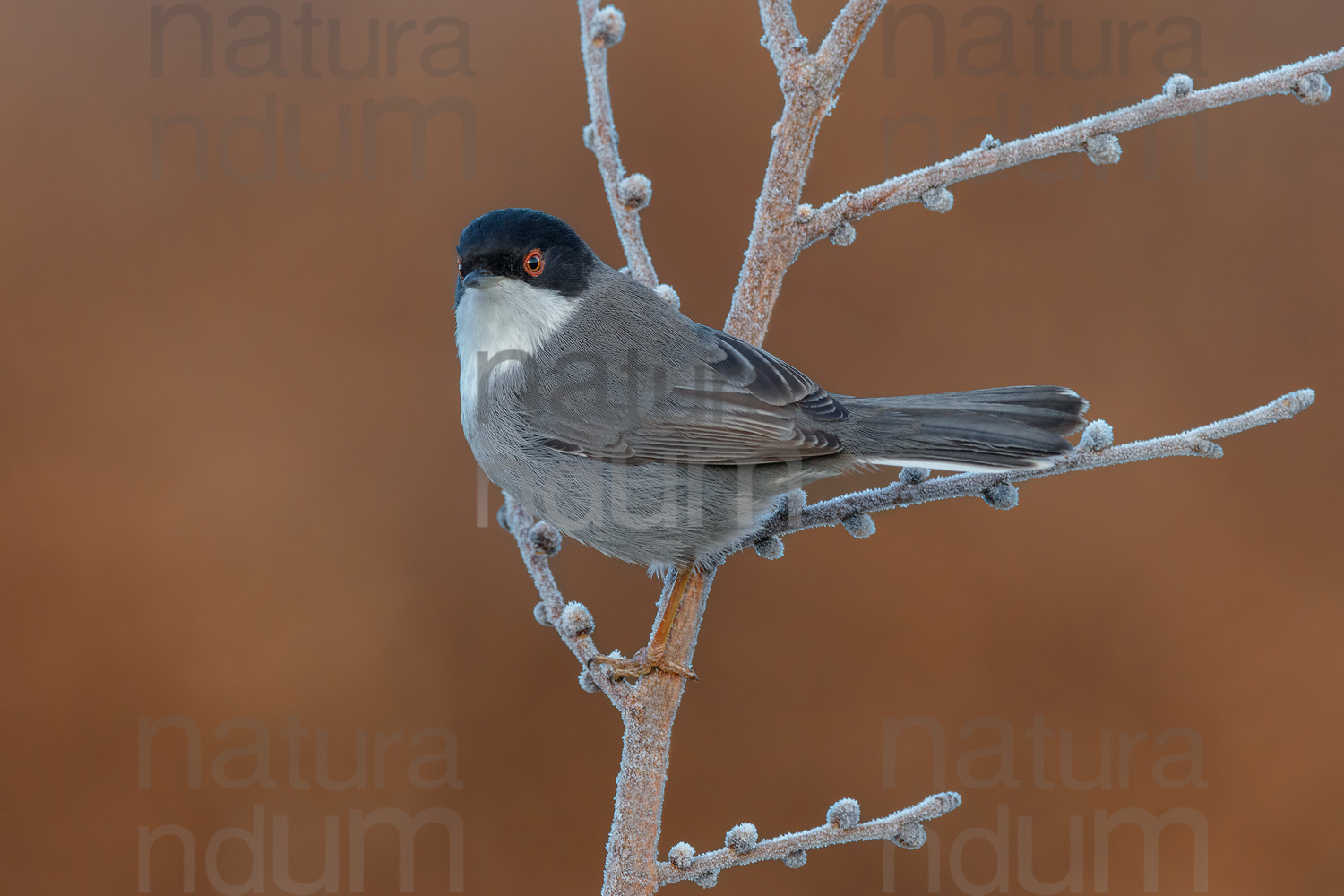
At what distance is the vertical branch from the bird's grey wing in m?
0.47

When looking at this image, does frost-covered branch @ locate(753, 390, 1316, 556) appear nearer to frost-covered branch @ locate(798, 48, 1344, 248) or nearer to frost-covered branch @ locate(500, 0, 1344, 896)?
frost-covered branch @ locate(500, 0, 1344, 896)

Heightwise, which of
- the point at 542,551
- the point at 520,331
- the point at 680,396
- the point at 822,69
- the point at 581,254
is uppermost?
the point at 822,69

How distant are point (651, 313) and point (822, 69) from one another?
598 mm

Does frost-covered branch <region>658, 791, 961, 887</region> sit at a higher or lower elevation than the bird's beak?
lower

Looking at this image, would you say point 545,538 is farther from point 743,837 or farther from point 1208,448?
point 1208,448

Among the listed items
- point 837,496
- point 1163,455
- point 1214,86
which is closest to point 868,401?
point 837,496

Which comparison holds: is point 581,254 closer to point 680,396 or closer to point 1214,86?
point 680,396

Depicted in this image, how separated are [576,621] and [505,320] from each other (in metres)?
0.72

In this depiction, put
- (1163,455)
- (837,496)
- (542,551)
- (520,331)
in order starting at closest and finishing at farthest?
(1163,455)
(837,496)
(542,551)
(520,331)

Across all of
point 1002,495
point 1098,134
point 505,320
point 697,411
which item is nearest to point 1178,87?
point 1098,134

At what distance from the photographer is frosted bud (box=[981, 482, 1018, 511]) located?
169cm

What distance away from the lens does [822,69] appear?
1.86m

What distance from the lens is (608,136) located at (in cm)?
195

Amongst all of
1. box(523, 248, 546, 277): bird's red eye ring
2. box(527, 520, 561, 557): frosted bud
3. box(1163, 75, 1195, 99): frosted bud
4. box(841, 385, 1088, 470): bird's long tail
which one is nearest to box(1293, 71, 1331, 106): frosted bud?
box(1163, 75, 1195, 99): frosted bud
